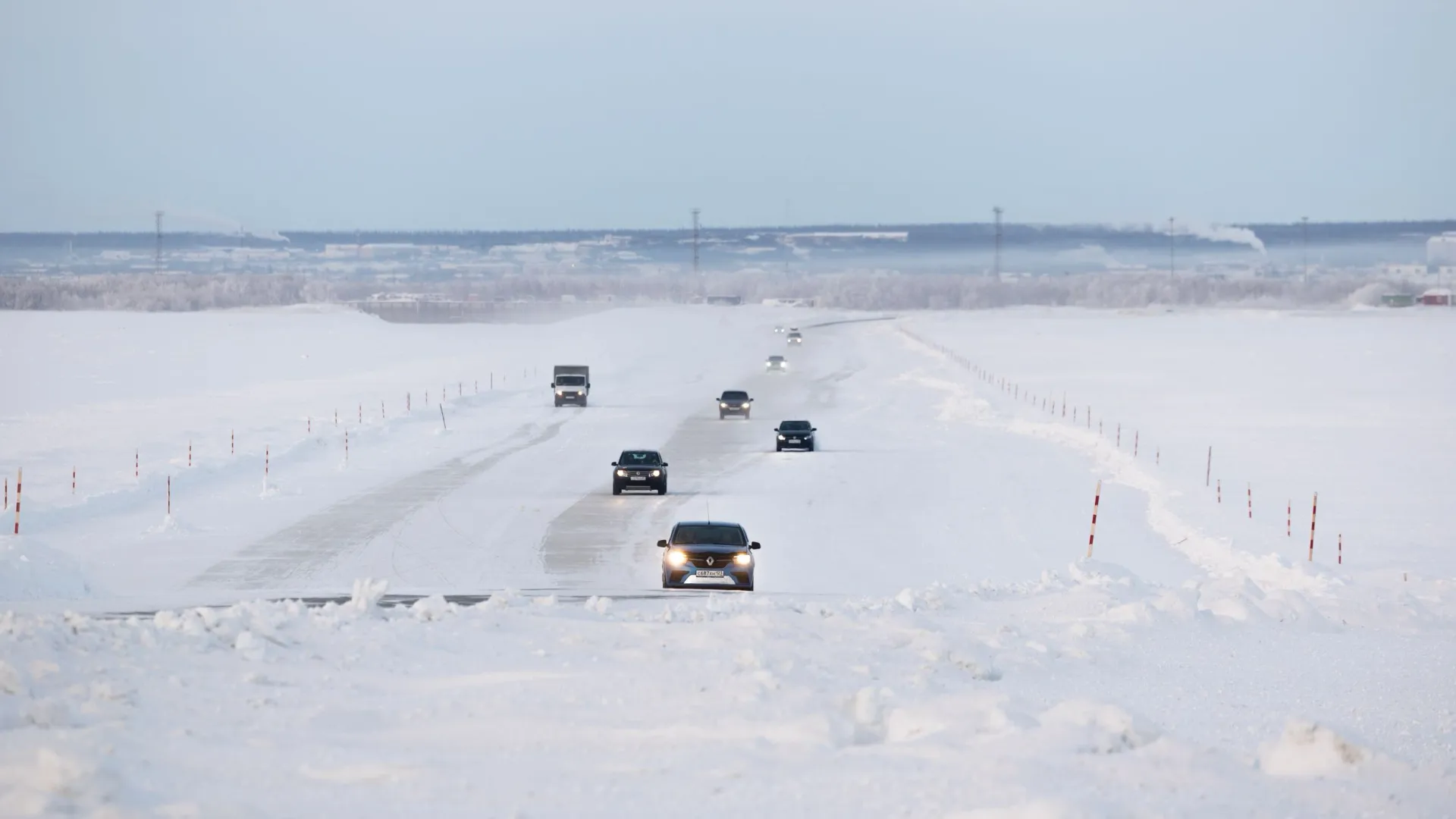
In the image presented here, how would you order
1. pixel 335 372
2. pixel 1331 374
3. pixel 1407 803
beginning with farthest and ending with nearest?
pixel 335 372 < pixel 1331 374 < pixel 1407 803

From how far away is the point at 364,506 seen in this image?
33.8 m

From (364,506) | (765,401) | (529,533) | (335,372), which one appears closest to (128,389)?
(335,372)

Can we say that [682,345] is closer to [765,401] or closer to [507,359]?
[507,359]

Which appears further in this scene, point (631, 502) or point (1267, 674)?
point (631, 502)

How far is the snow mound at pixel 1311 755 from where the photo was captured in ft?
33.1

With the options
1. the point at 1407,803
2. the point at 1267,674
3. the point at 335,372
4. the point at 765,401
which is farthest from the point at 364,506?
the point at 335,372

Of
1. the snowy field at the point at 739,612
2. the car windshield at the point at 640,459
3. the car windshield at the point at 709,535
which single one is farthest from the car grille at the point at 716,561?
the car windshield at the point at 640,459

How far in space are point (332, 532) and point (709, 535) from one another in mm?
9902

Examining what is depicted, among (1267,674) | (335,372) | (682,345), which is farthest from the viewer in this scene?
(682,345)

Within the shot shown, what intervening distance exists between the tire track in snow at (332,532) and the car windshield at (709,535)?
6.04 meters

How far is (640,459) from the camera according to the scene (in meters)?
37.3

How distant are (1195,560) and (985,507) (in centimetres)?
726

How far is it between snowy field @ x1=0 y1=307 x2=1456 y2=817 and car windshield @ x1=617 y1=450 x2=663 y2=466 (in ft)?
2.88

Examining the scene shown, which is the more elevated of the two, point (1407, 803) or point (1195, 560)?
point (1407, 803)
